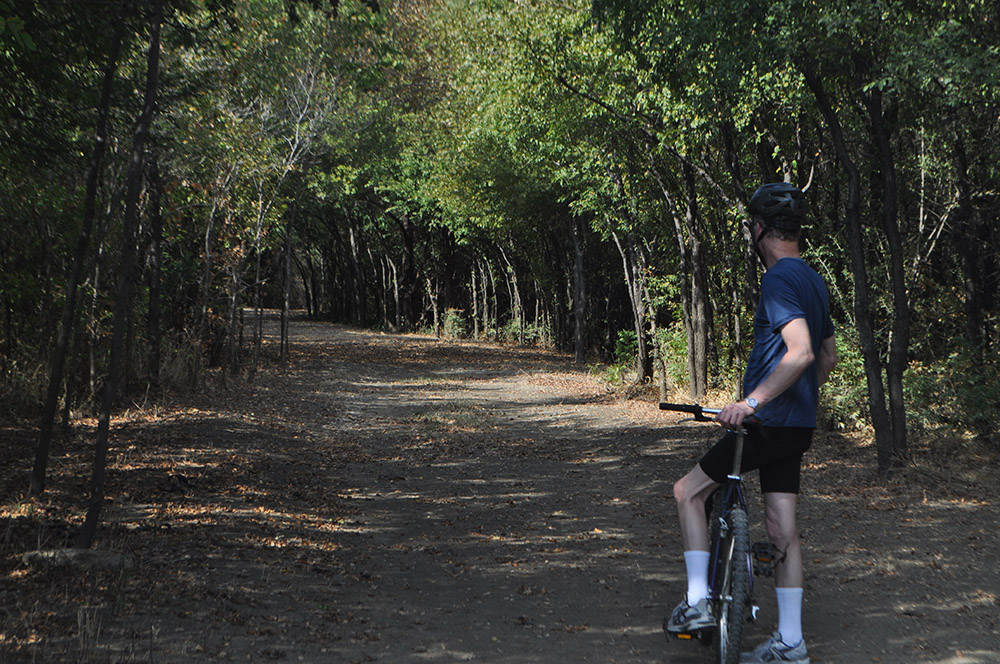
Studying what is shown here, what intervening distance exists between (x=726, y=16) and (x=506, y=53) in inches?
277

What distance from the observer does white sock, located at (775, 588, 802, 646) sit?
3.98m

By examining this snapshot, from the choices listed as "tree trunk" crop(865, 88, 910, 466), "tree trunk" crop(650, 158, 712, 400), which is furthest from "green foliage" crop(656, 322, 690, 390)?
"tree trunk" crop(865, 88, 910, 466)

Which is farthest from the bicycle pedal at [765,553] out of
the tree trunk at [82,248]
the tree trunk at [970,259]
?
the tree trunk at [970,259]

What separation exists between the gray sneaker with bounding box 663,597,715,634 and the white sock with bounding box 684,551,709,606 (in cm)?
3

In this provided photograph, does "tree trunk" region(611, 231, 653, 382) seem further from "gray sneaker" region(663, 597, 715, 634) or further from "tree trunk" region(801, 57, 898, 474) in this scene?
"gray sneaker" region(663, 597, 715, 634)

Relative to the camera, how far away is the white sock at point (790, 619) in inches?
157

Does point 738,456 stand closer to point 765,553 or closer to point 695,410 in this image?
point 695,410

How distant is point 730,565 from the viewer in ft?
13.0

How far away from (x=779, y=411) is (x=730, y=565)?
0.68 m

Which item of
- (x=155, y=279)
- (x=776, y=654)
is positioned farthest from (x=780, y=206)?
(x=155, y=279)

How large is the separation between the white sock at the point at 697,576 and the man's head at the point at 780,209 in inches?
57.4

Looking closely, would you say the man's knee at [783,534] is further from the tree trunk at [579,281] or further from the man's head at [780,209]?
the tree trunk at [579,281]

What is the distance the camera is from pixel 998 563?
620 cm

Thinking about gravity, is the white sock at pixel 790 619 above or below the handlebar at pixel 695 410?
below
